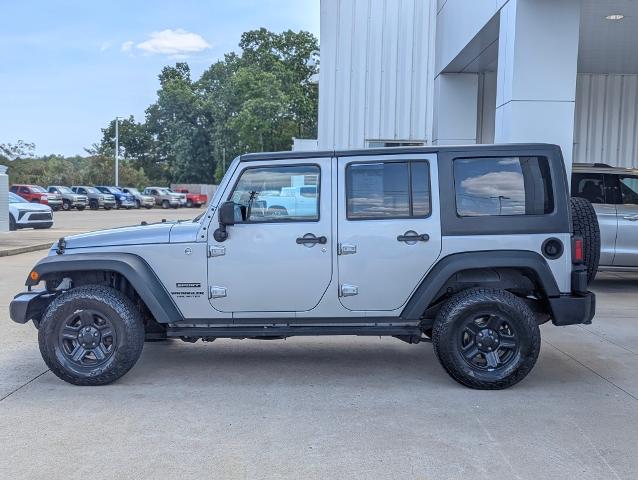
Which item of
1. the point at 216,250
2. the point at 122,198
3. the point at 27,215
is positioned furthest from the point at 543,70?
the point at 122,198

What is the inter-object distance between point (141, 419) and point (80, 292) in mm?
1334

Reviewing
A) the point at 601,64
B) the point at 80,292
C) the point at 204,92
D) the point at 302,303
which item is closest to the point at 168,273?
the point at 80,292

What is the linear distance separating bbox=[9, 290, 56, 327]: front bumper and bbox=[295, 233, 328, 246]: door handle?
224 cm

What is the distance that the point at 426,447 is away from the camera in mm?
4102

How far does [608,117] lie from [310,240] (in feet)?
42.3

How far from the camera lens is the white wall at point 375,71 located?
15414 millimetres

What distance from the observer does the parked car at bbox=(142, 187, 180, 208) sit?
4816 centimetres

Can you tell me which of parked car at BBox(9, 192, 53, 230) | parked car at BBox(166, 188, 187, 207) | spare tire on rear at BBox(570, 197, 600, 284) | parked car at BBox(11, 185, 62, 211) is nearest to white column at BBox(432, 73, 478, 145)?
spare tire on rear at BBox(570, 197, 600, 284)

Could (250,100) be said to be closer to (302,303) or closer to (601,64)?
(601,64)

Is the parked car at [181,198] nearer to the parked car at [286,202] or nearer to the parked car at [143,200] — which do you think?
the parked car at [143,200]

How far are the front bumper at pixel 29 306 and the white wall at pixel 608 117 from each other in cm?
1356

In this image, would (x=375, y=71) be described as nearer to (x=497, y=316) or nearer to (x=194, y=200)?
(x=497, y=316)

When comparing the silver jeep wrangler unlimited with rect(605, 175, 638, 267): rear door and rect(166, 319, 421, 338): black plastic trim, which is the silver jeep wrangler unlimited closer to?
rect(166, 319, 421, 338): black plastic trim

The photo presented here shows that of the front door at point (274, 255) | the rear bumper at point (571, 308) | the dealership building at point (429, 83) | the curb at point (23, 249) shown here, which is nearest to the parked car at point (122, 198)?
the curb at point (23, 249)
